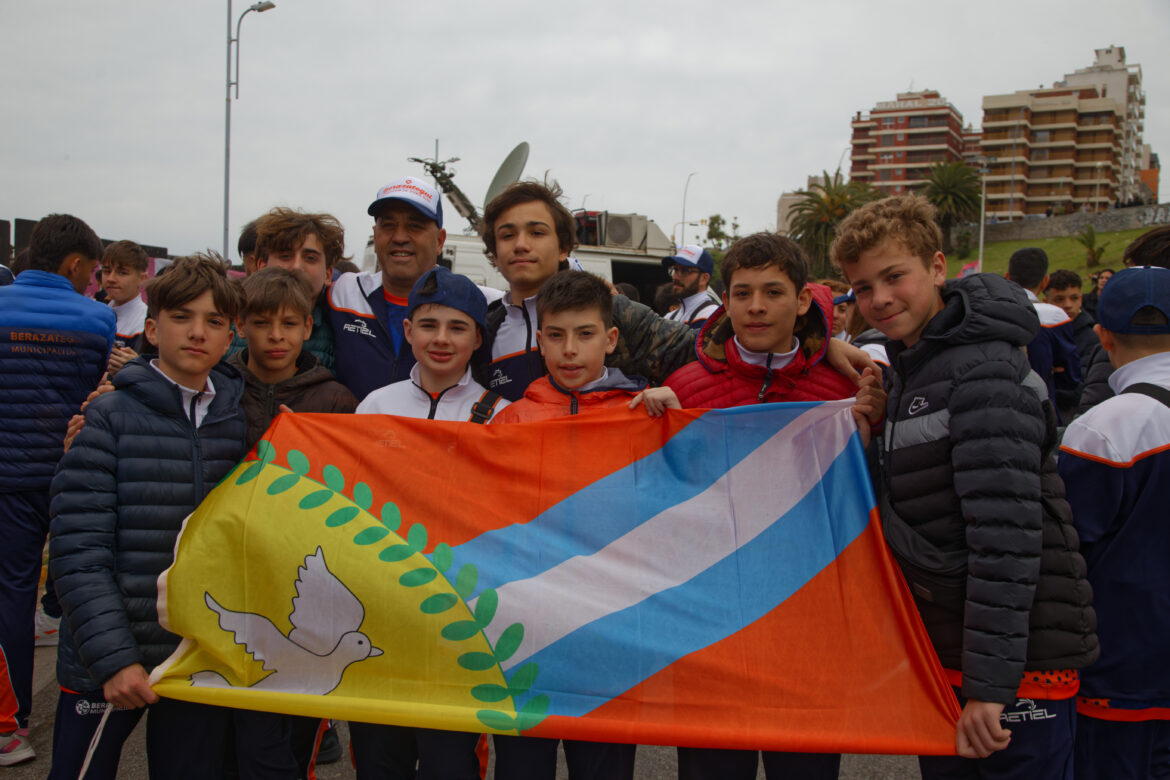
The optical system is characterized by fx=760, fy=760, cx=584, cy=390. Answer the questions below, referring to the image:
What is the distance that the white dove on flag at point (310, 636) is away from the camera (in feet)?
8.09

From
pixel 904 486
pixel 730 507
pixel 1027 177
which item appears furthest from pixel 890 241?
pixel 1027 177

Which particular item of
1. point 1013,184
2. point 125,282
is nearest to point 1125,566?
point 125,282

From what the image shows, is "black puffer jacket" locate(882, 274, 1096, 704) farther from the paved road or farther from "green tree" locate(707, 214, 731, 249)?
Answer: "green tree" locate(707, 214, 731, 249)

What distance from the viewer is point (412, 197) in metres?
3.57

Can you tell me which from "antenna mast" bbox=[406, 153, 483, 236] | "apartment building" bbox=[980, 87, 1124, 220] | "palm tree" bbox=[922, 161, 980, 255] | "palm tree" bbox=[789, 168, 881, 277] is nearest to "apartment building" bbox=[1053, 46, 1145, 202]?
"apartment building" bbox=[980, 87, 1124, 220]

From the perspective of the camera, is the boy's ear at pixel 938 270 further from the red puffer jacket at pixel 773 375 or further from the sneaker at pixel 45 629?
the sneaker at pixel 45 629

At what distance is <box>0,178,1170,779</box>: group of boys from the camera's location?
83.8 inches

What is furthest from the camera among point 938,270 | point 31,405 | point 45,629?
point 45,629

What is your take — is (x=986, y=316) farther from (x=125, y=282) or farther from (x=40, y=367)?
(x=125, y=282)

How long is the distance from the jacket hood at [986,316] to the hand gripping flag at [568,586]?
56 centimetres

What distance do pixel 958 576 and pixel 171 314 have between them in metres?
2.70

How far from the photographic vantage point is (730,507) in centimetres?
270

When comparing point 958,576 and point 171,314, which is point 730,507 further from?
point 171,314

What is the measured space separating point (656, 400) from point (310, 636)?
1.41 m
